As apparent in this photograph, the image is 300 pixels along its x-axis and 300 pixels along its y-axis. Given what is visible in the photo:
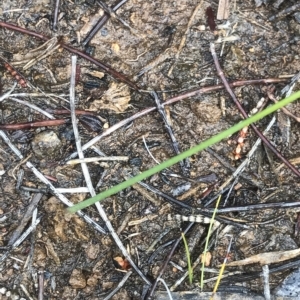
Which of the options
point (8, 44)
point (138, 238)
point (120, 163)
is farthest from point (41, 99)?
point (138, 238)

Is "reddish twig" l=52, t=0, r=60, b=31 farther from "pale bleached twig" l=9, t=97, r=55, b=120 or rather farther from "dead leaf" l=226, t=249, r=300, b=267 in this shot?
"dead leaf" l=226, t=249, r=300, b=267

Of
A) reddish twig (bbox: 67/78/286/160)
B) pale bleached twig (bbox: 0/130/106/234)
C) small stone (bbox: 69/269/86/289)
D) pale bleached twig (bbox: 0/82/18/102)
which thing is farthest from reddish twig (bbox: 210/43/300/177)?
small stone (bbox: 69/269/86/289)

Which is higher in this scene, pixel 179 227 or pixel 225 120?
pixel 225 120

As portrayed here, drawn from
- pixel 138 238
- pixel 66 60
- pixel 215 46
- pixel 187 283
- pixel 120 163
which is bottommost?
pixel 187 283

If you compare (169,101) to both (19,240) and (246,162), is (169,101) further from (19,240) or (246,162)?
(19,240)

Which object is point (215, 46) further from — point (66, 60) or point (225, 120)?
point (66, 60)

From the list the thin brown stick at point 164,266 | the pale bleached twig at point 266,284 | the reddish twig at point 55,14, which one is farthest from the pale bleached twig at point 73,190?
the pale bleached twig at point 266,284
